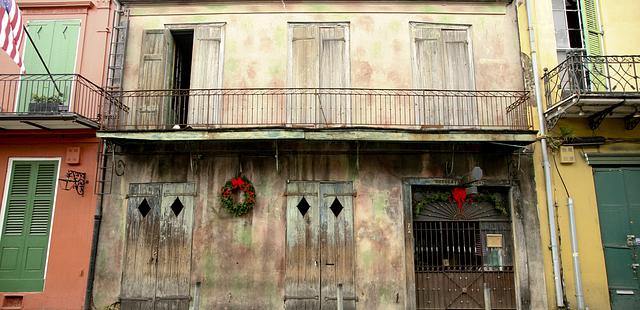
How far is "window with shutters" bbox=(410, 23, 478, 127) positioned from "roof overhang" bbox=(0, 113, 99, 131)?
7.63 m

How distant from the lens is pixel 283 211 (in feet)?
31.5

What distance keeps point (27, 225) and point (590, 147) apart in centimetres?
1316

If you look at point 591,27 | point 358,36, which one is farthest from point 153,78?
point 591,27

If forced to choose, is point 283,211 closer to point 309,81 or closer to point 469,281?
point 309,81

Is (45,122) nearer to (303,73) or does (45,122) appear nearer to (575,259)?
(303,73)

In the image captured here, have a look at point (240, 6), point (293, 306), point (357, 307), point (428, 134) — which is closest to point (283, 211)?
point (293, 306)

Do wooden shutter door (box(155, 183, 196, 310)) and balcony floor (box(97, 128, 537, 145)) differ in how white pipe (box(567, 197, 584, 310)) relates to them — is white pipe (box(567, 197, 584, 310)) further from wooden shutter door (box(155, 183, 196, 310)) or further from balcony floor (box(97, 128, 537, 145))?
wooden shutter door (box(155, 183, 196, 310))

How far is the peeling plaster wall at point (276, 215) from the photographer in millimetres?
9289

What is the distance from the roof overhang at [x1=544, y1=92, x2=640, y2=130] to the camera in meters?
8.80

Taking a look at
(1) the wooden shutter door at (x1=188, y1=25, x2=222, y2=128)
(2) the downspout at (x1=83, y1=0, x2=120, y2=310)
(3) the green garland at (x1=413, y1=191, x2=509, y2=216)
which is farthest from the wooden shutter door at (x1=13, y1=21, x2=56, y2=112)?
(3) the green garland at (x1=413, y1=191, x2=509, y2=216)

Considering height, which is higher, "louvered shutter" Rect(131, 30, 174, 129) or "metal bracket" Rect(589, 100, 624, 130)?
"louvered shutter" Rect(131, 30, 174, 129)

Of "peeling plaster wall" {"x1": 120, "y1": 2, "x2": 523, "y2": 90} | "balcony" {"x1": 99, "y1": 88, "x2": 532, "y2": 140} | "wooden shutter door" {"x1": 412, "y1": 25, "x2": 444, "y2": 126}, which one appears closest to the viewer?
"balcony" {"x1": 99, "y1": 88, "x2": 532, "y2": 140}

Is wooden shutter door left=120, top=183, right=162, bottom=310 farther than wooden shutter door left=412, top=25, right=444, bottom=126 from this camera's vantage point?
No

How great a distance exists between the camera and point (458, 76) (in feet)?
33.8
